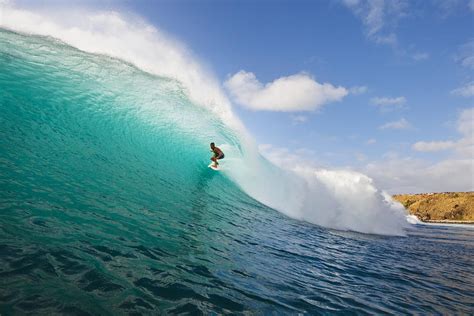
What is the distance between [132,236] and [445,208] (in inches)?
2427

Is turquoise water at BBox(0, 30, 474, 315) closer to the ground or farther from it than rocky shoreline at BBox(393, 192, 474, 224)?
closer to the ground

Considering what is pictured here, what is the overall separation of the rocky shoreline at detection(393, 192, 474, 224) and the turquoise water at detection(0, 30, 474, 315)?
45873 millimetres

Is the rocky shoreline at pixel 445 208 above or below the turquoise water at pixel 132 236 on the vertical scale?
above

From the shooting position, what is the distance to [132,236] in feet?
15.3

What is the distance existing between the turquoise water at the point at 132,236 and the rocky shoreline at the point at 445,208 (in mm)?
45873

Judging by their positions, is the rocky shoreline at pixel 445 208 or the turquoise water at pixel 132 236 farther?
the rocky shoreline at pixel 445 208

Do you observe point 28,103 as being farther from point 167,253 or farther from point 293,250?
point 293,250

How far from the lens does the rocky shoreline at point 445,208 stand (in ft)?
158

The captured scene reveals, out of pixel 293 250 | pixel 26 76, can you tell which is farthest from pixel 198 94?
pixel 293 250

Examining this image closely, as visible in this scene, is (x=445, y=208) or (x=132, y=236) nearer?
(x=132, y=236)

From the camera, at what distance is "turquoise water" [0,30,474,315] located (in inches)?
121

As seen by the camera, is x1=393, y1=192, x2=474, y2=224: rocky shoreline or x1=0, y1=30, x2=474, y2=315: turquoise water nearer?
x1=0, y1=30, x2=474, y2=315: turquoise water

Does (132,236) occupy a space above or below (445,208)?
below

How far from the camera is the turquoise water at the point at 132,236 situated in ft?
10.1
